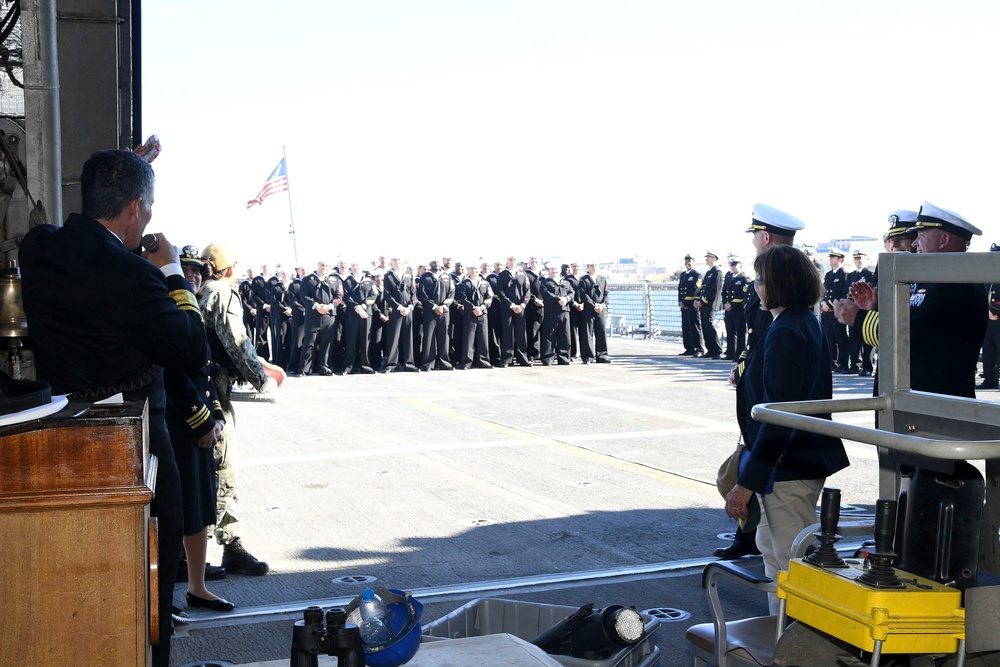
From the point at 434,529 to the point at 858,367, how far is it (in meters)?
13.4

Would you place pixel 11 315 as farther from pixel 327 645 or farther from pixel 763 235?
pixel 763 235

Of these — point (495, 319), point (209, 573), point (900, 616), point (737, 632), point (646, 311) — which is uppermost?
point (646, 311)

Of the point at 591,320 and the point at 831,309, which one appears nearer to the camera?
the point at 831,309

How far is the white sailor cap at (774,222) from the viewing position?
18.0ft

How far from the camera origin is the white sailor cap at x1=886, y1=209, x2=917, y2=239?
5.69 metres

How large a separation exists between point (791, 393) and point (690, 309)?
1906cm

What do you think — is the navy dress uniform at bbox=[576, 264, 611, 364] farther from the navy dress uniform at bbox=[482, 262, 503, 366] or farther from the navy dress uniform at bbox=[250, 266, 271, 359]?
the navy dress uniform at bbox=[250, 266, 271, 359]

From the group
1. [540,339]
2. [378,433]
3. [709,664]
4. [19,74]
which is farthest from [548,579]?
[540,339]

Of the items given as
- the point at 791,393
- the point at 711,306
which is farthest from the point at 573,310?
the point at 791,393

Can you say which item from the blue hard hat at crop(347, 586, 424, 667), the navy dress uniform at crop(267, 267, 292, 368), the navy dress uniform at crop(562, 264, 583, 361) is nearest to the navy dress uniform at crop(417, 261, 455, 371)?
the navy dress uniform at crop(562, 264, 583, 361)

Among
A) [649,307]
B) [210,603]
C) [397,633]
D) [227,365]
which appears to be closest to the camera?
[397,633]

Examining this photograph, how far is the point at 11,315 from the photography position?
3424 millimetres

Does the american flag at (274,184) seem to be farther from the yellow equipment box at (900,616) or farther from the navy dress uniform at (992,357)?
the yellow equipment box at (900,616)

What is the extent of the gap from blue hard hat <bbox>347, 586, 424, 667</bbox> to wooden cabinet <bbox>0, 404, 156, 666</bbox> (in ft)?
2.23
